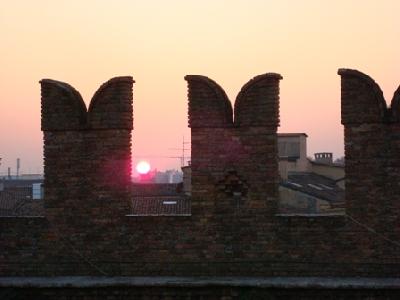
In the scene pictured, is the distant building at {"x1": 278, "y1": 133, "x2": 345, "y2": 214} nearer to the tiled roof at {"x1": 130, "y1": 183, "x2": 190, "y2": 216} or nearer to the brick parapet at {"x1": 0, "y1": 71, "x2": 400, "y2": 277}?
the tiled roof at {"x1": 130, "y1": 183, "x2": 190, "y2": 216}

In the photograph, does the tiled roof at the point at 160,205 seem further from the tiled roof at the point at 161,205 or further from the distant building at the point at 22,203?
the distant building at the point at 22,203

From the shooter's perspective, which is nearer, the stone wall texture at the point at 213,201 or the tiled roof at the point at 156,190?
the stone wall texture at the point at 213,201

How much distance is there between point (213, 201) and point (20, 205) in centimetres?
2365

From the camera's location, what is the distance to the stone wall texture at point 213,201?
8672mm

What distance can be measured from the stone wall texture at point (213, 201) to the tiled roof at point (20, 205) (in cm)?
1112

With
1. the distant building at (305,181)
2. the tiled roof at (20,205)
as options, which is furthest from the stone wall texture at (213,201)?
the distant building at (305,181)

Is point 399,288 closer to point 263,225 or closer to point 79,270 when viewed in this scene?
point 263,225

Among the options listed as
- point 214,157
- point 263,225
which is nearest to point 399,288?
point 263,225

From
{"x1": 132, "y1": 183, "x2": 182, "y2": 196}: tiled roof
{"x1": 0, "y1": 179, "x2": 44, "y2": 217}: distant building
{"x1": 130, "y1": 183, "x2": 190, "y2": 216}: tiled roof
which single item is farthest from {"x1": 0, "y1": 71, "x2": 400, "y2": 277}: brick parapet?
{"x1": 132, "y1": 183, "x2": 182, "y2": 196}: tiled roof

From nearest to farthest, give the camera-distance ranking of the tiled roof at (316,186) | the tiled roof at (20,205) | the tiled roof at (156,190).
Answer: the tiled roof at (20,205), the tiled roof at (316,186), the tiled roof at (156,190)

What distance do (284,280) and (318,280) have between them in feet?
1.43

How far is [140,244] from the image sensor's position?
9.01 m

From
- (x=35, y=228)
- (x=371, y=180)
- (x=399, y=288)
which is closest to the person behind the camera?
(x=399, y=288)

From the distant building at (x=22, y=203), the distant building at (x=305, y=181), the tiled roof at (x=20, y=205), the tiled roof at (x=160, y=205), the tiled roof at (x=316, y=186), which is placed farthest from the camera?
the tiled roof at (x=160, y=205)
